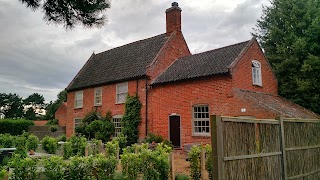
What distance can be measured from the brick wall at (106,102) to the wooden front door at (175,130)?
252cm

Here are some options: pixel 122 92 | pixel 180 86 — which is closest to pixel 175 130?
pixel 180 86

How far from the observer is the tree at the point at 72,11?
24.0 feet

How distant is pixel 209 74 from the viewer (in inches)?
711

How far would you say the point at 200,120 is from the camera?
18594mm

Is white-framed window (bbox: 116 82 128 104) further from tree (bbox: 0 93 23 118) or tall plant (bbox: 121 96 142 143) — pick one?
tree (bbox: 0 93 23 118)

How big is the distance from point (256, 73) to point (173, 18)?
8233mm

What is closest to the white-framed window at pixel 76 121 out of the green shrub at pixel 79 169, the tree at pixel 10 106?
the green shrub at pixel 79 169

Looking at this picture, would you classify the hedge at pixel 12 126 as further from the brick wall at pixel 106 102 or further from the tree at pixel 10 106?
the tree at pixel 10 106

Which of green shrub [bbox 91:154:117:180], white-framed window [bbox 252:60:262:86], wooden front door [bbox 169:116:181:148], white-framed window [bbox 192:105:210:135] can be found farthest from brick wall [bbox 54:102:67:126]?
green shrub [bbox 91:154:117:180]

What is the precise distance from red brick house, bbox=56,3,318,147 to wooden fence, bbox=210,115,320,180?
666 cm

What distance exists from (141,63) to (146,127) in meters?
5.49

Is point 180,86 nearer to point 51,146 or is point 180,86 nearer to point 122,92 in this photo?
point 122,92

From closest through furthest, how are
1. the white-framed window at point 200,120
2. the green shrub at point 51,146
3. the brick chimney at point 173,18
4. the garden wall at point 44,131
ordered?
the green shrub at point 51,146
the white-framed window at point 200,120
the brick chimney at point 173,18
the garden wall at point 44,131

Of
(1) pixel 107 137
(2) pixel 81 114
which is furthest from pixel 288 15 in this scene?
(2) pixel 81 114
